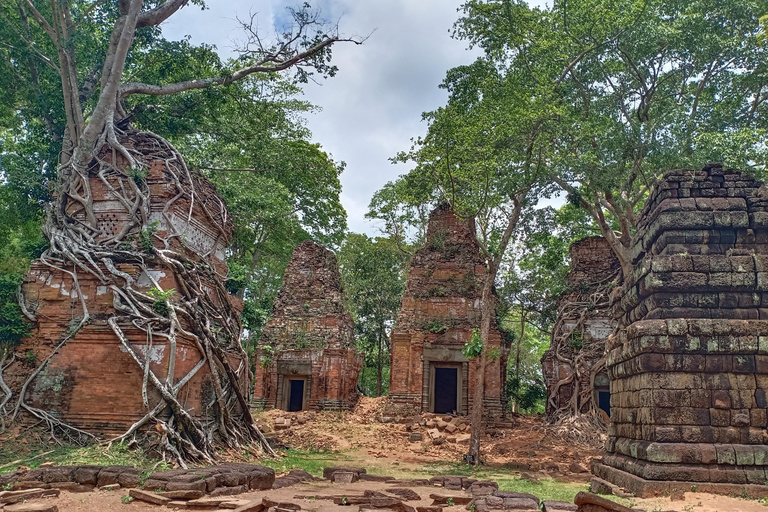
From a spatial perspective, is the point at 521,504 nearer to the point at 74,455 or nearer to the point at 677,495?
the point at 677,495

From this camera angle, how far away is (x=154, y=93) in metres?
12.9

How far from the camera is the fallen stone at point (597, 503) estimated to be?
17.0 ft

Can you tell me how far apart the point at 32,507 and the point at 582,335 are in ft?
52.7

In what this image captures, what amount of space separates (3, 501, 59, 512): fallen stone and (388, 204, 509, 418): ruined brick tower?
13137mm

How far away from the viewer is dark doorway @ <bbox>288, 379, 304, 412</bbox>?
20.6 m

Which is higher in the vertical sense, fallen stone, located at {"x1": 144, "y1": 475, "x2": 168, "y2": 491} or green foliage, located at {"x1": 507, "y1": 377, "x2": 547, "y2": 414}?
green foliage, located at {"x1": 507, "y1": 377, "x2": 547, "y2": 414}

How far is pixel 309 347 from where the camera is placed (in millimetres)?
19438

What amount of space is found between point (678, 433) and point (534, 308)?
15561 millimetres

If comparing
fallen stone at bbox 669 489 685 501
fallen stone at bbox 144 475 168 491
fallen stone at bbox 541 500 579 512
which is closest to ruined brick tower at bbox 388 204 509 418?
fallen stone at bbox 669 489 685 501

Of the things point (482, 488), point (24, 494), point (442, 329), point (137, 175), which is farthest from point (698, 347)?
point (442, 329)

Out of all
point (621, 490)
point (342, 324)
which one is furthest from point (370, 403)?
point (621, 490)

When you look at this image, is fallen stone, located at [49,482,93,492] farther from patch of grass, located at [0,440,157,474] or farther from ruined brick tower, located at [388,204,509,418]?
ruined brick tower, located at [388,204,509,418]

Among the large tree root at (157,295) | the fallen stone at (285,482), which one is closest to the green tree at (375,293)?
the large tree root at (157,295)

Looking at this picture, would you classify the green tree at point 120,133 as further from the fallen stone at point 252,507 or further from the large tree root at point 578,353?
the large tree root at point 578,353
